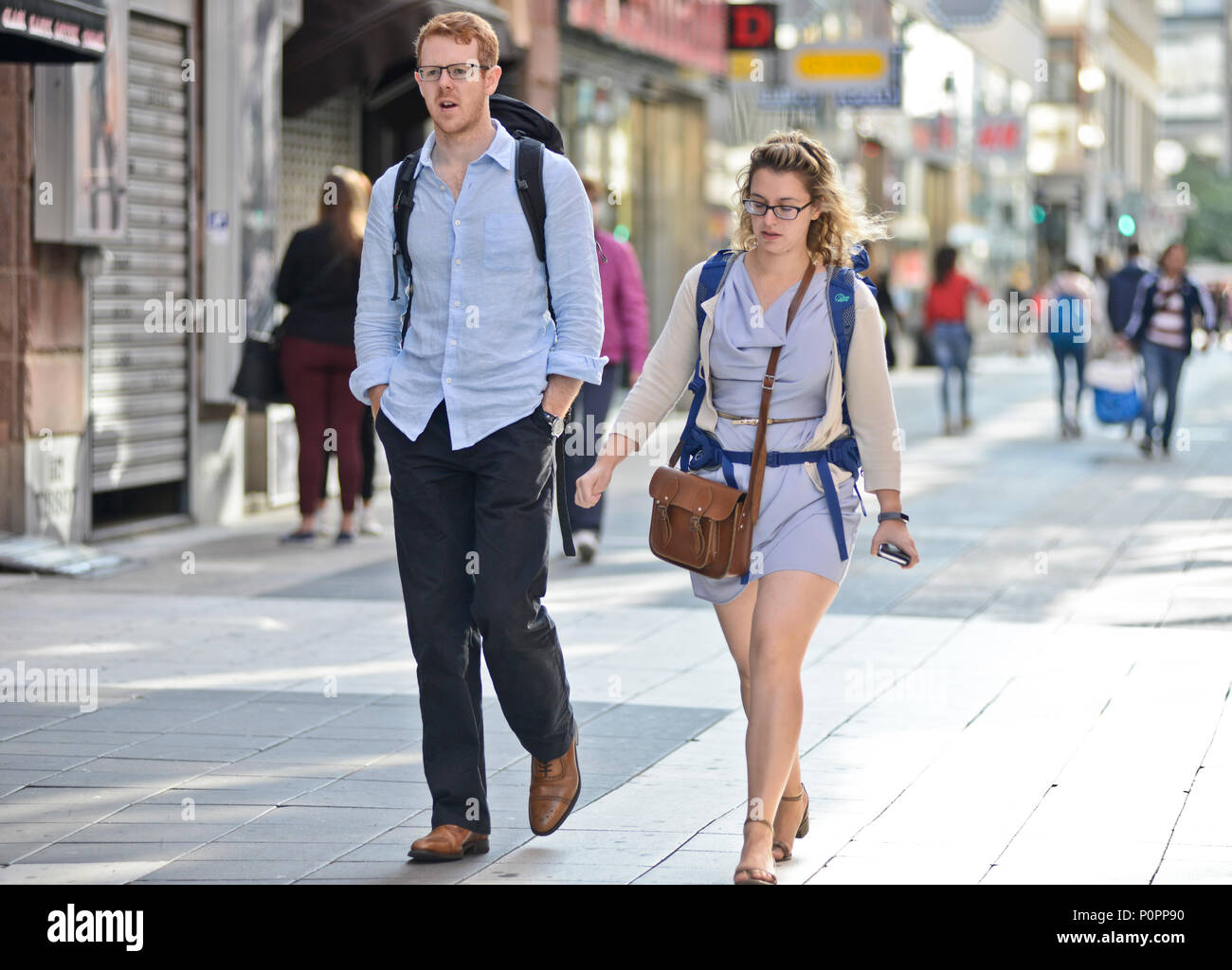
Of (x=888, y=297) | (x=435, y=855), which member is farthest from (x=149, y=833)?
(x=888, y=297)

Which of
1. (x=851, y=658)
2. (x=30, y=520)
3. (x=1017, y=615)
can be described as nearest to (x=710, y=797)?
(x=851, y=658)

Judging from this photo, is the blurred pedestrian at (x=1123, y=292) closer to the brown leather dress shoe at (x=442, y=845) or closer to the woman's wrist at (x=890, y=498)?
the woman's wrist at (x=890, y=498)

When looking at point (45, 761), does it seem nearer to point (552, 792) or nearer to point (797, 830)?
point (552, 792)

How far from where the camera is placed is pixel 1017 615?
30.2 ft

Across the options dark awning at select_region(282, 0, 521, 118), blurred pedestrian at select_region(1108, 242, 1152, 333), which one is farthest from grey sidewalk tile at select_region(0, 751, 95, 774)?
blurred pedestrian at select_region(1108, 242, 1152, 333)

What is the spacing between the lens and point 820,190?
4945 millimetres

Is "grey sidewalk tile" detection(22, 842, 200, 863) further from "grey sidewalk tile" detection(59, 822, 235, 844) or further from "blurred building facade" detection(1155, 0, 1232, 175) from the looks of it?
"blurred building facade" detection(1155, 0, 1232, 175)

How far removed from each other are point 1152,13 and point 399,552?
8564cm

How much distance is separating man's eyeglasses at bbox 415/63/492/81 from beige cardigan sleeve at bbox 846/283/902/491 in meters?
1.04

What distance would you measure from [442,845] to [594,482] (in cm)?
94

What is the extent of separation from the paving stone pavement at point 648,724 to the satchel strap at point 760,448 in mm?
817

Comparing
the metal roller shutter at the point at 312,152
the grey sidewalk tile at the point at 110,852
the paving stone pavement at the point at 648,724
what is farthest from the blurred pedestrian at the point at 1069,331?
the grey sidewalk tile at the point at 110,852

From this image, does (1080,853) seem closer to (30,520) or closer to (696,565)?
(696,565)

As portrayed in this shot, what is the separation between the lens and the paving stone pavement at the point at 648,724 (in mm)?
5129
